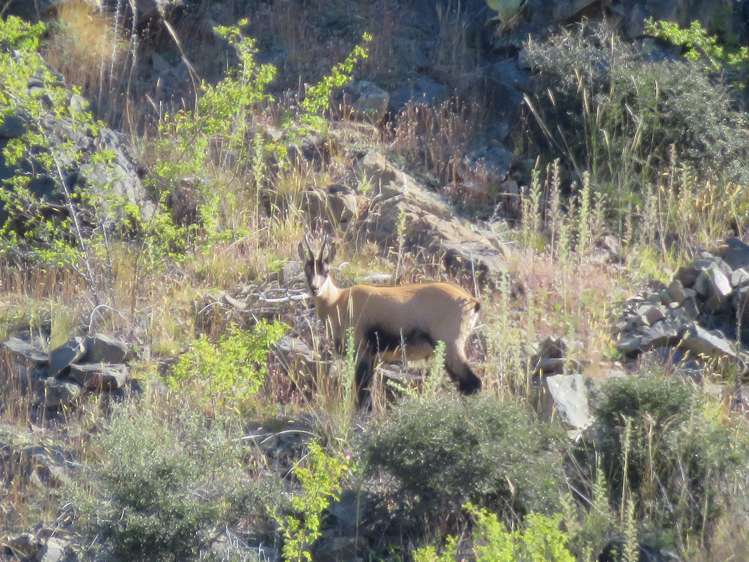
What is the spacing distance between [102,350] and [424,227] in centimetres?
384

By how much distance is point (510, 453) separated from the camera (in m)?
7.69

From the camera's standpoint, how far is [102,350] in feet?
32.8

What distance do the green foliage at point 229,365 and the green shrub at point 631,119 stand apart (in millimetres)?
5736

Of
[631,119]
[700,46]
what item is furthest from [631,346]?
[700,46]

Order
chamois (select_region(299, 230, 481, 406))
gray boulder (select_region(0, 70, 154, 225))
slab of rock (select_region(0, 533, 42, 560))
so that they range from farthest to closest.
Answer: gray boulder (select_region(0, 70, 154, 225)) → chamois (select_region(299, 230, 481, 406)) → slab of rock (select_region(0, 533, 42, 560))

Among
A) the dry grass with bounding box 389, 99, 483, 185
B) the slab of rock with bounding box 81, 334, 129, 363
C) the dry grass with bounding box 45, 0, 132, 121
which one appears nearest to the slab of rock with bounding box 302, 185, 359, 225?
the dry grass with bounding box 389, 99, 483, 185

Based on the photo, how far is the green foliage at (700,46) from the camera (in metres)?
14.6

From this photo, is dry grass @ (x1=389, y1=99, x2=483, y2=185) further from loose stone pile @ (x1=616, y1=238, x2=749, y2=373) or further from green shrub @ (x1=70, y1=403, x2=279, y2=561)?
green shrub @ (x1=70, y1=403, x2=279, y2=561)

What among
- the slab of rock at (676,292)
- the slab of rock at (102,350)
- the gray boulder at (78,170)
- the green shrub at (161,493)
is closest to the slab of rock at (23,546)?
the green shrub at (161,493)

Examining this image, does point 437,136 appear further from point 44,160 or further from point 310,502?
point 310,502

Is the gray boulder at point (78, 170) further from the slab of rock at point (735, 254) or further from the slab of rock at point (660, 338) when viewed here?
the slab of rock at point (735, 254)

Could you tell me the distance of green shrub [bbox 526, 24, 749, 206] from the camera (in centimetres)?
1351

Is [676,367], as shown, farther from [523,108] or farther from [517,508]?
[523,108]

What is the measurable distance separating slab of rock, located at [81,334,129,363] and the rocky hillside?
0.03 meters
